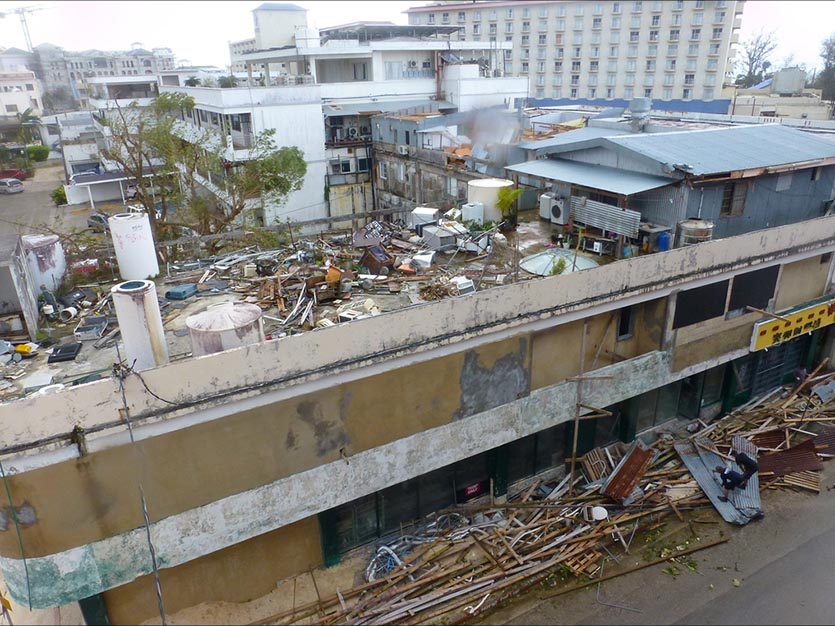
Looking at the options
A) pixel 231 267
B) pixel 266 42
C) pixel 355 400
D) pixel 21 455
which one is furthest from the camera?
pixel 266 42

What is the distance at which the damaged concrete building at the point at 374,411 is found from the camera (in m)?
9.31

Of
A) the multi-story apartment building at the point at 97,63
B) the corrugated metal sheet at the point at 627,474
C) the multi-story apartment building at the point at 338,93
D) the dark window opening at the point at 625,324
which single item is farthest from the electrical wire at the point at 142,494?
the multi-story apartment building at the point at 97,63

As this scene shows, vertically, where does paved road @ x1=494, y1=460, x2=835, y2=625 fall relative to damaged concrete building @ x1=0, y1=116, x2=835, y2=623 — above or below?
below

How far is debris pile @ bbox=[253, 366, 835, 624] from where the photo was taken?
1224cm

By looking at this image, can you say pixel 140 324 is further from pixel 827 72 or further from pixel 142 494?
pixel 827 72

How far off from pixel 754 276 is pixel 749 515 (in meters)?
6.75

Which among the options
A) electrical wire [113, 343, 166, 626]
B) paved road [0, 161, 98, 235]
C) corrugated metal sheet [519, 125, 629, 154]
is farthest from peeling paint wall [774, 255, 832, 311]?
paved road [0, 161, 98, 235]

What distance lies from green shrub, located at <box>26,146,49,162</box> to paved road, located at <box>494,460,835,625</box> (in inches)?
2524

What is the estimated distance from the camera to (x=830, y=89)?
56.4m

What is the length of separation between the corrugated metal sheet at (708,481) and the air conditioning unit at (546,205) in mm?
8260

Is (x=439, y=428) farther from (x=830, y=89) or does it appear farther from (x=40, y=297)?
(x=830, y=89)

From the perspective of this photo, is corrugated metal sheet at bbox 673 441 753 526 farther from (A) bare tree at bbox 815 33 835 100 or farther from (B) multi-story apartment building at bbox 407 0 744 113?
(A) bare tree at bbox 815 33 835 100

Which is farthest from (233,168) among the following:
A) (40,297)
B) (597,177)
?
(597,177)

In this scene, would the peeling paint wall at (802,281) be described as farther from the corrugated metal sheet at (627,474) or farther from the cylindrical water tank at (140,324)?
the cylindrical water tank at (140,324)
